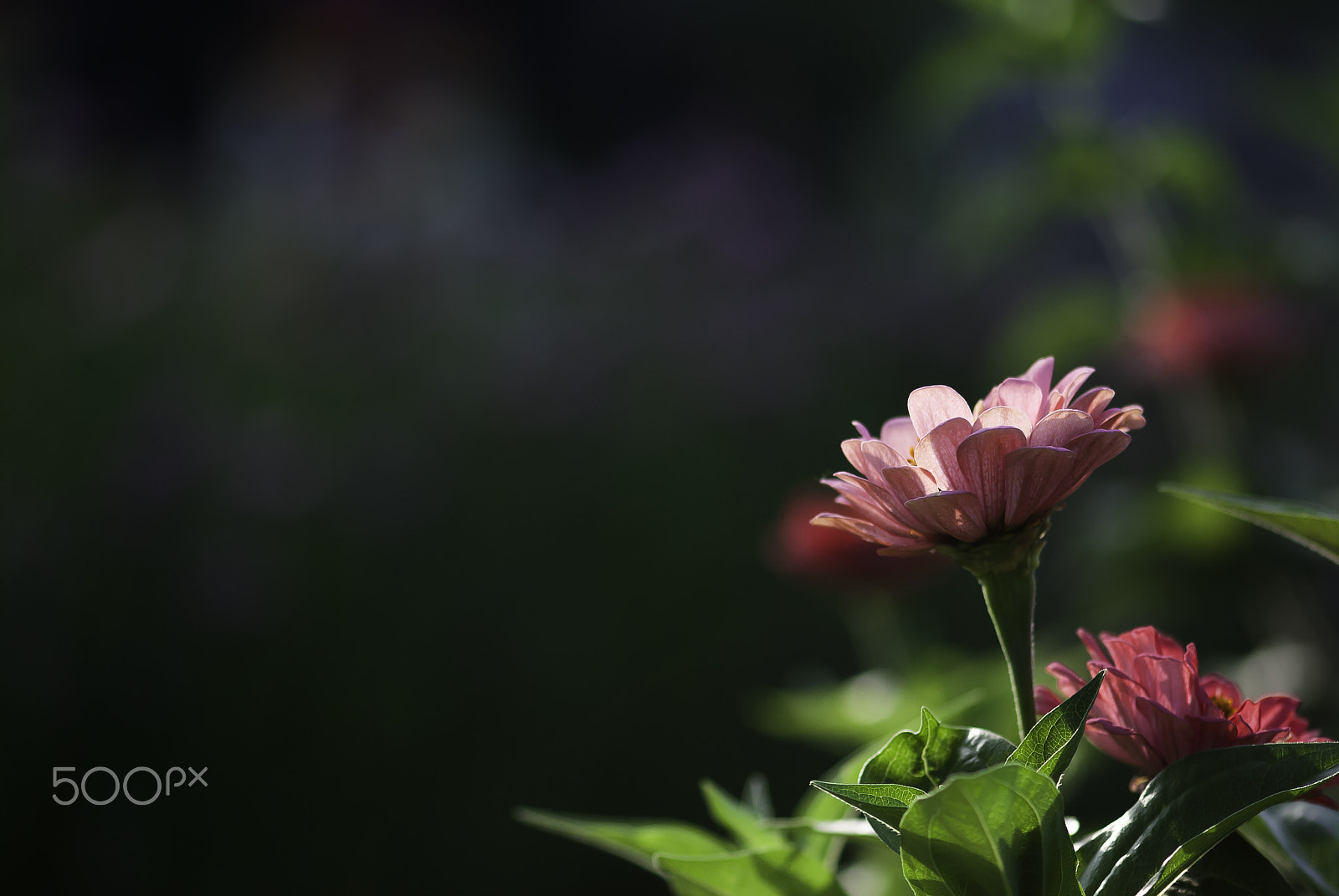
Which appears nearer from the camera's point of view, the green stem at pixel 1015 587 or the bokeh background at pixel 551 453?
the green stem at pixel 1015 587

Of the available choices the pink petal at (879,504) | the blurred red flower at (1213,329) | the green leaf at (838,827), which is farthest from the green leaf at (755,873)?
the blurred red flower at (1213,329)

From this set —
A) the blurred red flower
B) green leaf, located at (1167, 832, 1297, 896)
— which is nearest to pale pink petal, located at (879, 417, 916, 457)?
green leaf, located at (1167, 832, 1297, 896)

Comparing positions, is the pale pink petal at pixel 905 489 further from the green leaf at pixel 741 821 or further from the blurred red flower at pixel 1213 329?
the blurred red flower at pixel 1213 329

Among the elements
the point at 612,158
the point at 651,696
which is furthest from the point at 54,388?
the point at 612,158

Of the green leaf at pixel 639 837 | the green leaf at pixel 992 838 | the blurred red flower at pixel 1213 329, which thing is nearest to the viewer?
the green leaf at pixel 992 838

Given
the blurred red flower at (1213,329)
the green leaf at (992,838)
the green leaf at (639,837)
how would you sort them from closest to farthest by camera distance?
the green leaf at (992,838) < the green leaf at (639,837) < the blurred red flower at (1213,329)

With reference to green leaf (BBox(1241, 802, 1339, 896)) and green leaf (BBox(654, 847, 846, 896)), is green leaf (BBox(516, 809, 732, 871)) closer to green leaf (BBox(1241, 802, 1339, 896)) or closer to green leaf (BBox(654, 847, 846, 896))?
green leaf (BBox(654, 847, 846, 896))

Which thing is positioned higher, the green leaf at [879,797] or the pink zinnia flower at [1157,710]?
the pink zinnia flower at [1157,710]
